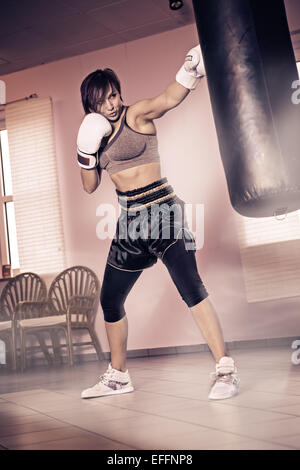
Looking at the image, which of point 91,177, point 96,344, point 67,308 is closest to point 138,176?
point 91,177

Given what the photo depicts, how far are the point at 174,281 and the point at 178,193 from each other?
2.65 metres

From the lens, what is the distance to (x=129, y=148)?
2756 mm

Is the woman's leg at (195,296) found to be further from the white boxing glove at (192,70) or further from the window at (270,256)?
the window at (270,256)

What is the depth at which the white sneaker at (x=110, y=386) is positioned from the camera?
2811mm

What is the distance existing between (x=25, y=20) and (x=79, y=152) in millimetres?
2628

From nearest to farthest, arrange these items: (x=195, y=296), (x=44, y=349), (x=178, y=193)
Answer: (x=195, y=296), (x=178, y=193), (x=44, y=349)

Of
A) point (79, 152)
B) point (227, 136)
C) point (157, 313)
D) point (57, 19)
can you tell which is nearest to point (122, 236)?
point (79, 152)

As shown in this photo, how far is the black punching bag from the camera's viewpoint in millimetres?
2135

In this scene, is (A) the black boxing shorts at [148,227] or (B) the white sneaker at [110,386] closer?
(A) the black boxing shorts at [148,227]

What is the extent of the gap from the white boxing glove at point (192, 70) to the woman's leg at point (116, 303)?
86 cm

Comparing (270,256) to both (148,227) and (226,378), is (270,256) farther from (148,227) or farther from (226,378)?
(226,378)

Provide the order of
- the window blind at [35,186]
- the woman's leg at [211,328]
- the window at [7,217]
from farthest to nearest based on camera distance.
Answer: the window at [7,217]
the window blind at [35,186]
the woman's leg at [211,328]

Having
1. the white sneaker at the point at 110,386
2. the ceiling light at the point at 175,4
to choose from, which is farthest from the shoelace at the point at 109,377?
the ceiling light at the point at 175,4

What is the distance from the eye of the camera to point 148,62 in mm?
5387
